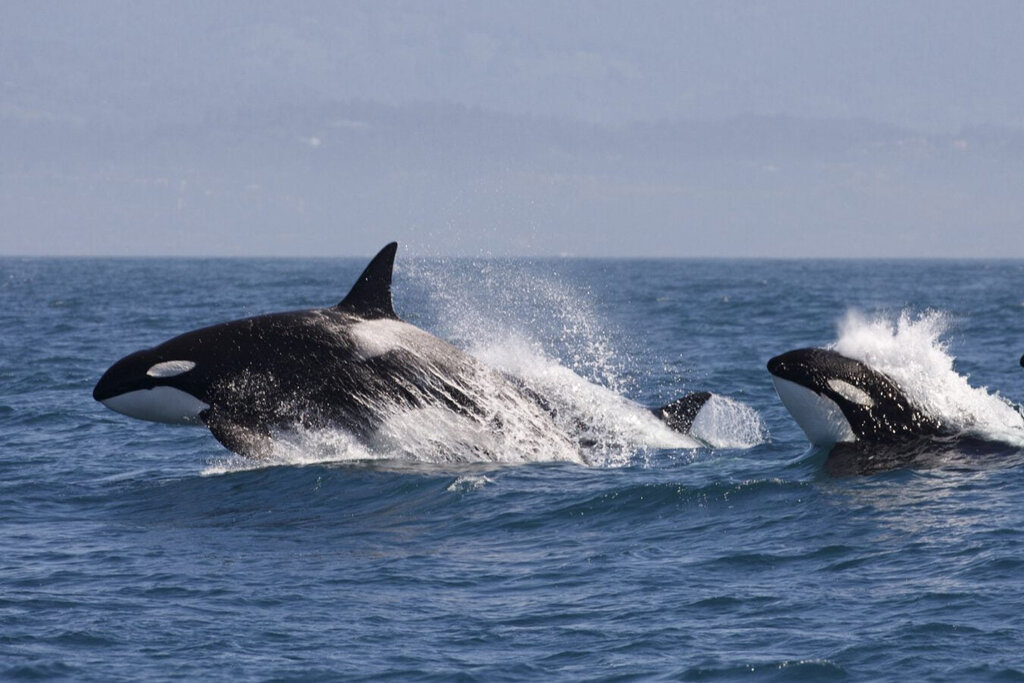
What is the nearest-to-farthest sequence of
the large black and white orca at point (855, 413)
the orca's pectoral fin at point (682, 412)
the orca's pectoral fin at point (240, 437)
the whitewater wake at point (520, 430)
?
the large black and white orca at point (855, 413) → the orca's pectoral fin at point (240, 437) → the whitewater wake at point (520, 430) → the orca's pectoral fin at point (682, 412)

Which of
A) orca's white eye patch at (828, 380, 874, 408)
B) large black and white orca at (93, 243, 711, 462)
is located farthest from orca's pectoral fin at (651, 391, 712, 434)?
orca's white eye patch at (828, 380, 874, 408)

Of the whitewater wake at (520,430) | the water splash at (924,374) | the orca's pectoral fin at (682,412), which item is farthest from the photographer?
the orca's pectoral fin at (682,412)

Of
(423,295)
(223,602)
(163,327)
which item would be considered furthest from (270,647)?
(423,295)

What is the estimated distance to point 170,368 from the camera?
15945 millimetres

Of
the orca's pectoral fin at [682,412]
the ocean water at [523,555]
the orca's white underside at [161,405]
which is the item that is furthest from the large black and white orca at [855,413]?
the orca's white underside at [161,405]

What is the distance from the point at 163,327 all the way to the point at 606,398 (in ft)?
87.1

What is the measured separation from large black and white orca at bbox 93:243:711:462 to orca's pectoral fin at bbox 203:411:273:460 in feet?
0.04

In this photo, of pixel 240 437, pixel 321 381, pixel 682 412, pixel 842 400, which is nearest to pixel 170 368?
pixel 240 437

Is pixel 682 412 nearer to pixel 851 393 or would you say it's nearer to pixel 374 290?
pixel 851 393

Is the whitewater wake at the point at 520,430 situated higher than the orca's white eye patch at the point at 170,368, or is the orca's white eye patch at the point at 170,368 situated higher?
the orca's white eye patch at the point at 170,368

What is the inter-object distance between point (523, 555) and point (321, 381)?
15.4 feet

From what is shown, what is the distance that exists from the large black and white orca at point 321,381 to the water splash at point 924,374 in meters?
3.46

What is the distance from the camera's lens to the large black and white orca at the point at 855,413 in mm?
14734

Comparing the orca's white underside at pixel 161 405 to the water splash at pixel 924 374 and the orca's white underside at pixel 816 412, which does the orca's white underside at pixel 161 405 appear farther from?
the water splash at pixel 924 374
